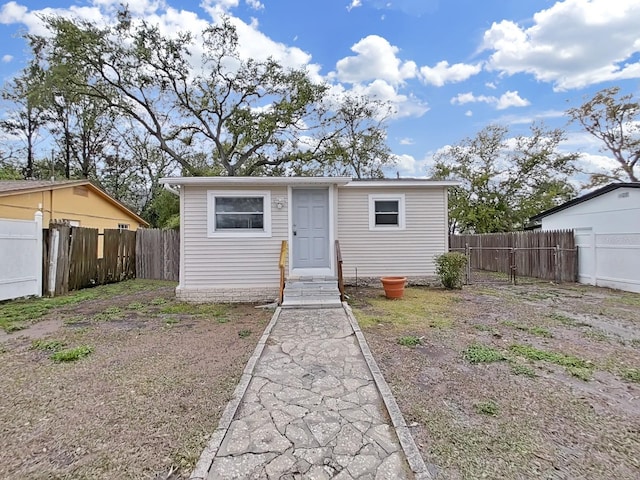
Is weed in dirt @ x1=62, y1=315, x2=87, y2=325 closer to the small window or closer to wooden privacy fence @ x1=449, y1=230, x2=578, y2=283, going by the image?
the small window

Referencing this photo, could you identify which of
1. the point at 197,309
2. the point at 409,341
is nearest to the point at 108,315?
the point at 197,309

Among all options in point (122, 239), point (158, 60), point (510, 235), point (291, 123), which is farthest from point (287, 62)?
point (510, 235)

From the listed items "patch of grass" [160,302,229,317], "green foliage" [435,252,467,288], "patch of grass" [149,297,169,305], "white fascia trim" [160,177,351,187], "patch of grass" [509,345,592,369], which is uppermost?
"white fascia trim" [160,177,351,187]

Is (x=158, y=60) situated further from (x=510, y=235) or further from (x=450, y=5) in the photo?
(x=510, y=235)

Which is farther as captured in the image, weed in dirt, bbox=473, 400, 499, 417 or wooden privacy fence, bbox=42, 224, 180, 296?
wooden privacy fence, bbox=42, 224, 180, 296

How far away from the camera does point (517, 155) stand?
67.6 ft

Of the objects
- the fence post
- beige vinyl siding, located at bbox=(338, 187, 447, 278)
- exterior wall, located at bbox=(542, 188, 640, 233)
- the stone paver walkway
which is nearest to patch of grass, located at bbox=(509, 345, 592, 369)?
the stone paver walkway

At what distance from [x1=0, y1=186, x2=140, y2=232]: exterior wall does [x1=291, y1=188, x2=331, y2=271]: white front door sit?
9694mm

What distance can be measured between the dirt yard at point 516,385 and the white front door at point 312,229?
2005 mm

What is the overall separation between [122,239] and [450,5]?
1271 cm

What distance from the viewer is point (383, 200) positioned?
920 cm

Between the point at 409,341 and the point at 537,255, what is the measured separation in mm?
9919

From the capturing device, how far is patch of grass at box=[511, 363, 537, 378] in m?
3.62

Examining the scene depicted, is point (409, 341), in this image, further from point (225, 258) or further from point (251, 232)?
point (225, 258)
